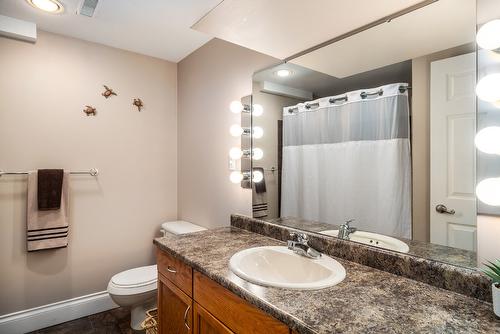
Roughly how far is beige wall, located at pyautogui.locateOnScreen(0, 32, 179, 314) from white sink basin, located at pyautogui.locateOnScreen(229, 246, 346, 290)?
64.9 inches

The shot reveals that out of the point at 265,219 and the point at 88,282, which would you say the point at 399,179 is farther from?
the point at 88,282

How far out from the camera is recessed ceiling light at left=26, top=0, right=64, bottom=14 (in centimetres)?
170

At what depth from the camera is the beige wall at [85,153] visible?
6.64 ft

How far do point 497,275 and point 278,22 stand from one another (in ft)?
4.19

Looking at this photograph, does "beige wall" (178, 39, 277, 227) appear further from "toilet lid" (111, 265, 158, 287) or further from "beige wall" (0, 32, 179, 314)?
"toilet lid" (111, 265, 158, 287)

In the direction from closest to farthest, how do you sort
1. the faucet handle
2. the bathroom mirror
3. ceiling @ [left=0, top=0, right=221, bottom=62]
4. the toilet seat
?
the bathroom mirror < the faucet handle < ceiling @ [left=0, top=0, right=221, bottom=62] < the toilet seat

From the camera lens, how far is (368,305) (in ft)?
2.66

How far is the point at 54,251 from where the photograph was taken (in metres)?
2.17

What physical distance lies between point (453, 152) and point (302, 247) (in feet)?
2.32

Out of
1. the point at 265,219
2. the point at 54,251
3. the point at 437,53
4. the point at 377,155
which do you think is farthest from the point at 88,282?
the point at 437,53

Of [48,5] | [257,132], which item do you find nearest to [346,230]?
[257,132]

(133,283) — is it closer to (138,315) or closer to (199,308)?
(138,315)

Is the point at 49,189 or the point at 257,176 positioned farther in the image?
the point at 49,189

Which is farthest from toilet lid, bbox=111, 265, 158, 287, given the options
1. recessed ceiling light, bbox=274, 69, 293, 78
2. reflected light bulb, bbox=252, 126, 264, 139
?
recessed ceiling light, bbox=274, 69, 293, 78
